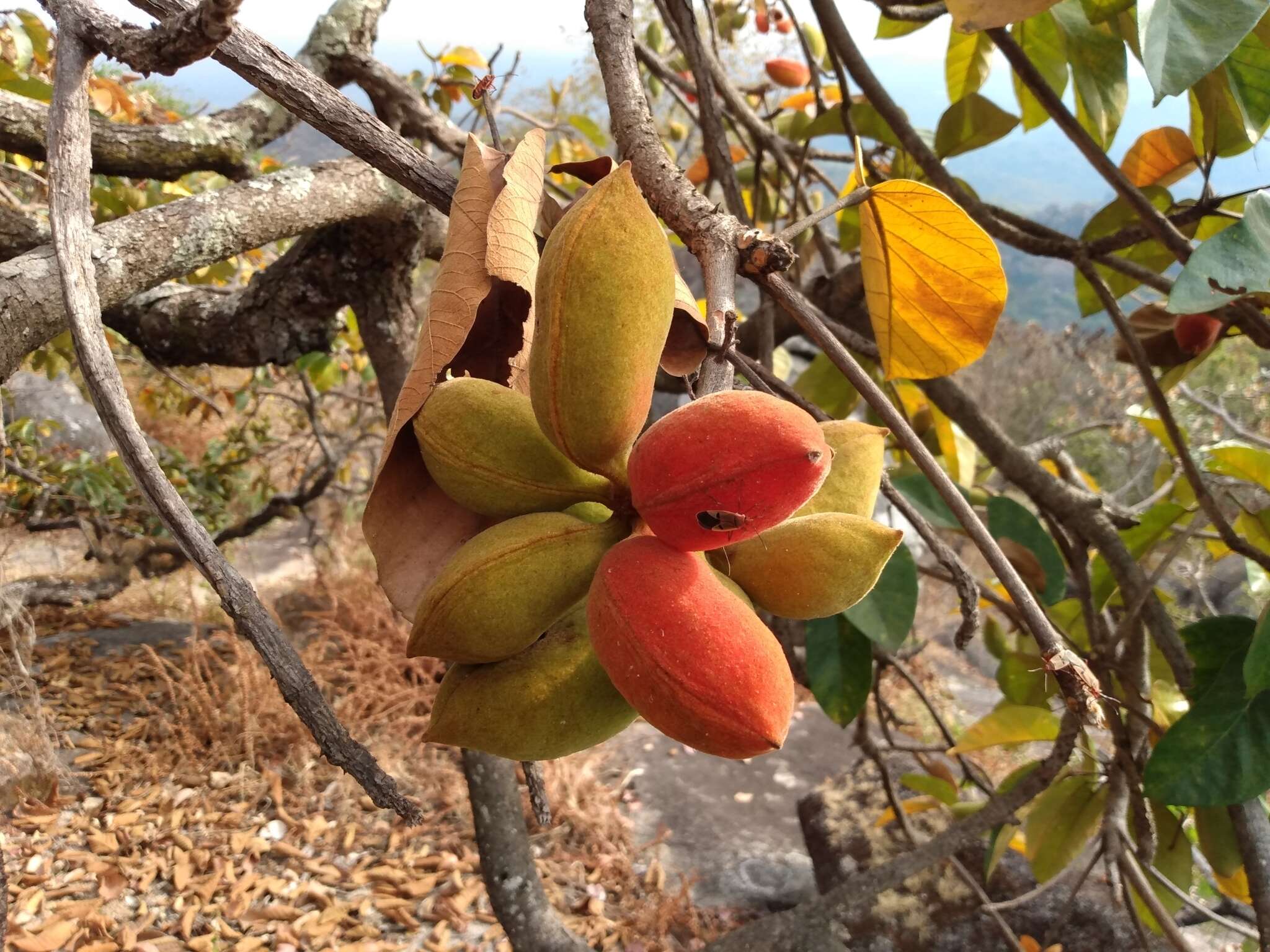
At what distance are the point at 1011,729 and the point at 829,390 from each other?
749mm

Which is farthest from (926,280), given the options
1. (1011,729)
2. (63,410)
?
(63,410)

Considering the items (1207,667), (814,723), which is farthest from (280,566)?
(1207,667)

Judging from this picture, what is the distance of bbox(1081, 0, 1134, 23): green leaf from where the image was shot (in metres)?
1.14

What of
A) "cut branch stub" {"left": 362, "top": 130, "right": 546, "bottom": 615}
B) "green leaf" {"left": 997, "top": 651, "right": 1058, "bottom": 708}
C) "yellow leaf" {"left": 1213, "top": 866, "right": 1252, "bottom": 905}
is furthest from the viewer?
"green leaf" {"left": 997, "top": 651, "right": 1058, "bottom": 708}

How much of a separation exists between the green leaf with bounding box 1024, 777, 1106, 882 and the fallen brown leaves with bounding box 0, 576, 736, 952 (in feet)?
5.21

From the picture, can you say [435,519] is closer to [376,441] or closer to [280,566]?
[376,441]

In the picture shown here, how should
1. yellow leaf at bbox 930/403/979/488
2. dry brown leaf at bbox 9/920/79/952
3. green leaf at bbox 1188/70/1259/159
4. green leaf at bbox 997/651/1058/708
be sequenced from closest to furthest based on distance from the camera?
green leaf at bbox 1188/70/1259/159, green leaf at bbox 997/651/1058/708, yellow leaf at bbox 930/403/979/488, dry brown leaf at bbox 9/920/79/952

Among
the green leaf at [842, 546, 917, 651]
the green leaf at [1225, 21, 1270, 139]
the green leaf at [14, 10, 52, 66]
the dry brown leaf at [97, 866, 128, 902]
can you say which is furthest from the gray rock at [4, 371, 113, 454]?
the green leaf at [1225, 21, 1270, 139]

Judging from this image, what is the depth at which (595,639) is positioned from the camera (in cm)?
47

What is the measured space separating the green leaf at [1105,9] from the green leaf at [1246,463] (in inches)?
28.0

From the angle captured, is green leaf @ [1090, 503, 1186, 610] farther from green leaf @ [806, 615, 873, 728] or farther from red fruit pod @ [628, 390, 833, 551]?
red fruit pod @ [628, 390, 833, 551]

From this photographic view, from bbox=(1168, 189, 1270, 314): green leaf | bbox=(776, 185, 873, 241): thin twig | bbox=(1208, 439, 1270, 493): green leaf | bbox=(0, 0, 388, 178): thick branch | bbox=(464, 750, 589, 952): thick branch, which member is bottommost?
bbox=(464, 750, 589, 952): thick branch

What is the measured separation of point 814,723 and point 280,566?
3929mm

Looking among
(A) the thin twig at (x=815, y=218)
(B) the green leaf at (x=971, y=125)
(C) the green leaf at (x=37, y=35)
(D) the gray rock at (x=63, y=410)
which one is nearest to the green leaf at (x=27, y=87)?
(C) the green leaf at (x=37, y=35)
